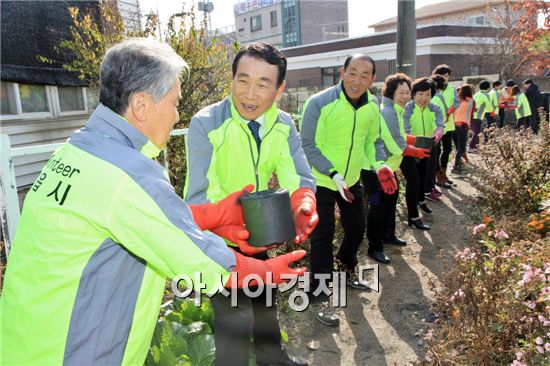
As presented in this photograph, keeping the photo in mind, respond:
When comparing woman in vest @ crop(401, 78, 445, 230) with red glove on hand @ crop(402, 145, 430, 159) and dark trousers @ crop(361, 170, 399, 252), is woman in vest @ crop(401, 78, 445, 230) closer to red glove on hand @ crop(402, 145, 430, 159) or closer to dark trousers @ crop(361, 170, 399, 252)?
red glove on hand @ crop(402, 145, 430, 159)

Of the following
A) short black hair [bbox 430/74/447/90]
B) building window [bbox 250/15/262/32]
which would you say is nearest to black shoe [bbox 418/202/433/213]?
short black hair [bbox 430/74/447/90]

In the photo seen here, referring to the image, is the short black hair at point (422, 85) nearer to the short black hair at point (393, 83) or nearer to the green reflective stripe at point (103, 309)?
the short black hair at point (393, 83)

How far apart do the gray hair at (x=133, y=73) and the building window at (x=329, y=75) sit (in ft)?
117

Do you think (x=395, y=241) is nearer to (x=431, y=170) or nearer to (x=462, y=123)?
(x=431, y=170)

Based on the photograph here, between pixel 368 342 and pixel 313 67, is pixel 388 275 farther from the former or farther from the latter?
pixel 313 67

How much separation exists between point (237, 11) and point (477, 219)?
58.1m

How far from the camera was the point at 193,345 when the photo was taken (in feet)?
8.12

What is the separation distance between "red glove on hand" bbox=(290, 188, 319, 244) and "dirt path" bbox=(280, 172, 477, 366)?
3.82 ft

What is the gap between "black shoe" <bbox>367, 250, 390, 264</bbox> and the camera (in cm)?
443

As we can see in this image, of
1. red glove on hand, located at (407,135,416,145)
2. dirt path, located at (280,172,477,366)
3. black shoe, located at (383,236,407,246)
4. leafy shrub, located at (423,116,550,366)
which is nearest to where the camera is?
leafy shrub, located at (423,116,550,366)

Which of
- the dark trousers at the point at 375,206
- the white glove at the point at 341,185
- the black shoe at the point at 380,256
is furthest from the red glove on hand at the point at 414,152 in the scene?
the white glove at the point at 341,185

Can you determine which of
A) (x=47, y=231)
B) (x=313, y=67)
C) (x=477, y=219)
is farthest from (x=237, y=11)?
(x=47, y=231)

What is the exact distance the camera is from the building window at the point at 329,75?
119 feet

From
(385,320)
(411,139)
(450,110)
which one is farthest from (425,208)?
(385,320)
